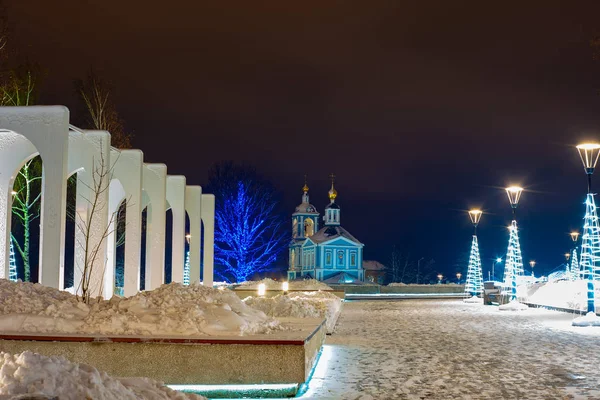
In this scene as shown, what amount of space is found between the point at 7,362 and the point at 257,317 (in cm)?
538

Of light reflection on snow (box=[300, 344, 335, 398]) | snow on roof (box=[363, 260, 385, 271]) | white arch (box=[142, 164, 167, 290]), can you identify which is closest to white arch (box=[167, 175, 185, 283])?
white arch (box=[142, 164, 167, 290])

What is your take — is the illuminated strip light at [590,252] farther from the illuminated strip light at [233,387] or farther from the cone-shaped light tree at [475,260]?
the cone-shaped light tree at [475,260]

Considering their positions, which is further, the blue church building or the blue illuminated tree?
the blue church building

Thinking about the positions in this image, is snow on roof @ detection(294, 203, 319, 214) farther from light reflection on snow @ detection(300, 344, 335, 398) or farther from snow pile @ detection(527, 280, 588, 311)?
light reflection on snow @ detection(300, 344, 335, 398)

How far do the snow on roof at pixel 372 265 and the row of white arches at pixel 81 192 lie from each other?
9141 centimetres

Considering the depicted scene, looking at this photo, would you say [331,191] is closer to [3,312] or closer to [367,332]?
[367,332]

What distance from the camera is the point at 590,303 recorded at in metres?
19.1

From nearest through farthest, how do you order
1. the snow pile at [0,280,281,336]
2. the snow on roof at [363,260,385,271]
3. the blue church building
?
the snow pile at [0,280,281,336]
the blue church building
the snow on roof at [363,260,385,271]

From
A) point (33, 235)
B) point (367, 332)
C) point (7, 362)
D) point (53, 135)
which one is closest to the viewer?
point (7, 362)

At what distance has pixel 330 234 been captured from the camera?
9806cm

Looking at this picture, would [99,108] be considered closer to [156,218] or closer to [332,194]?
[156,218]

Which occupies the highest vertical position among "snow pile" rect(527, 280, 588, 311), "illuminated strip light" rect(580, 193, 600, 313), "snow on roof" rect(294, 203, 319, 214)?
"snow on roof" rect(294, 203, 319, 214)

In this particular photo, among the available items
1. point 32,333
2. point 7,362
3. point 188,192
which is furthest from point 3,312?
point 188,192

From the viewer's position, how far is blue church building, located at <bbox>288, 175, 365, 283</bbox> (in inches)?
3597
